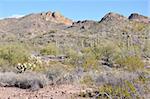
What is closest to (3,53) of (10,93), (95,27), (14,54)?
(14,54)

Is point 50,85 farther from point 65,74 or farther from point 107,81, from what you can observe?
point 107,81

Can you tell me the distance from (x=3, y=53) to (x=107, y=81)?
11617mm

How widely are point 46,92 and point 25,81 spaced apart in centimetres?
183

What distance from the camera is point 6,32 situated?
10812 centimetres

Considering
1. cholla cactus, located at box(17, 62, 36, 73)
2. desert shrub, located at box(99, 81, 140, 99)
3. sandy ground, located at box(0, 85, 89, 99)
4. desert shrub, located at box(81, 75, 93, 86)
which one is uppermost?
desert shrub, located at box(99, 81, 140, 99)

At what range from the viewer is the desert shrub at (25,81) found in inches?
587

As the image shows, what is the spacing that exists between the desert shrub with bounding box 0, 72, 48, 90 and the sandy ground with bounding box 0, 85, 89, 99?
320 mm

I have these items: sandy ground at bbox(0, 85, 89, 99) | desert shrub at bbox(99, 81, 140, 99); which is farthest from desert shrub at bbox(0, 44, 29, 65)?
desert shrub at bbox(99, 81, 140, 99)

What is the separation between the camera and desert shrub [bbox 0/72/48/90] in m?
14.9

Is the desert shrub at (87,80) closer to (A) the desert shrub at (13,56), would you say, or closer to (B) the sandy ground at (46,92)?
(B) the sandy ground at (46,92)

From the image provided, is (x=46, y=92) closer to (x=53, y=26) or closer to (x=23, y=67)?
(x=23, y=67)

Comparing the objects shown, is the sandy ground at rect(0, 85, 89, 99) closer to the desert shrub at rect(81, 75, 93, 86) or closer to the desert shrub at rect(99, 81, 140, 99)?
the desert shrub at rect(81, 75, 93, 86)

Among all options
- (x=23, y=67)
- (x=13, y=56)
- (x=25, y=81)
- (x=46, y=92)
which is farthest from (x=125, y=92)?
(x=13, y=56)

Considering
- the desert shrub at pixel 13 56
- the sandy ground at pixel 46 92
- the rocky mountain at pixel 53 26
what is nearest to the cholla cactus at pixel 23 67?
the desert shrub at pixel 13 56
